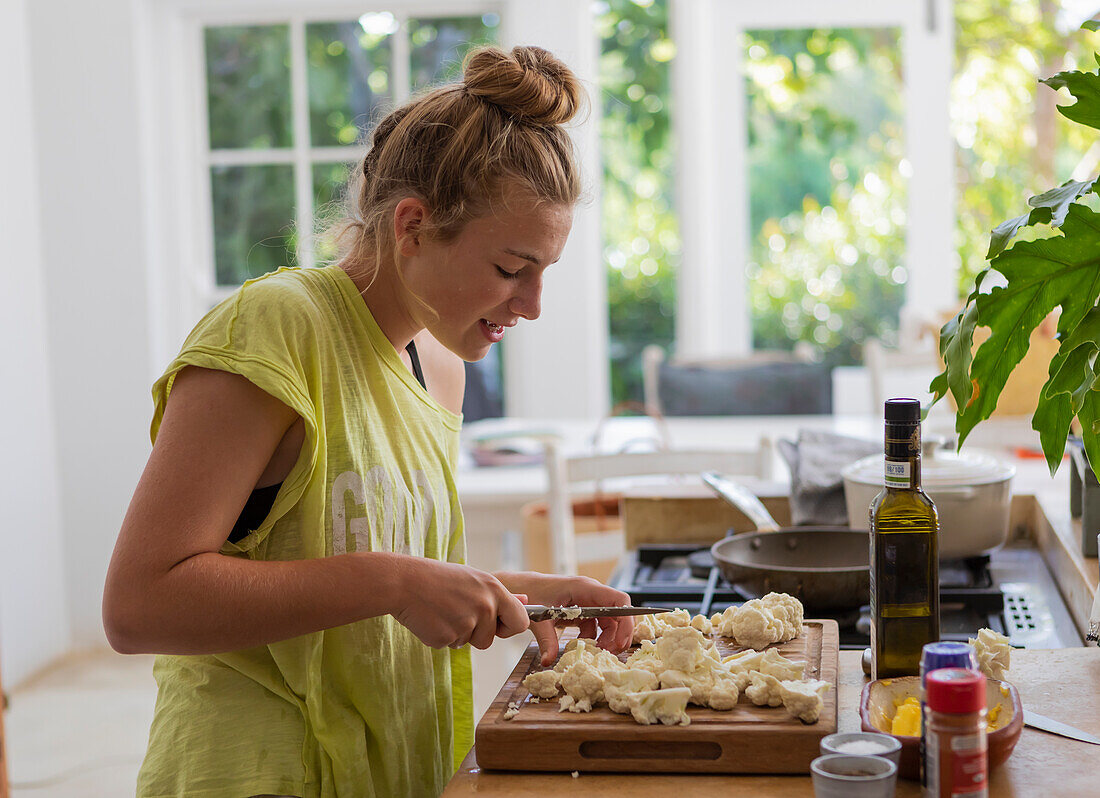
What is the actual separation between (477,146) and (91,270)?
353 centimetres

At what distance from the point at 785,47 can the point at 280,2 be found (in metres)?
2.10

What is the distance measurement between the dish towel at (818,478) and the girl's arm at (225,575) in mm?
904

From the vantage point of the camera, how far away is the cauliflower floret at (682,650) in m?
1.04

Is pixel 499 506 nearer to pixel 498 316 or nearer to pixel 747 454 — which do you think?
pixel 747 454

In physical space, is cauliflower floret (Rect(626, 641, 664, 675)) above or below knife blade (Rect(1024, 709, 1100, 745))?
above

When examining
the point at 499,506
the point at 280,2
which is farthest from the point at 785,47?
the point at 499,506

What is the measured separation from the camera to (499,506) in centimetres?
283

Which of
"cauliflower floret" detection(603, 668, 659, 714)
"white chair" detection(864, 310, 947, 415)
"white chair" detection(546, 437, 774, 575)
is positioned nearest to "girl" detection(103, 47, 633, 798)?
"cauliflower floret" detection(603, 668, 659, 714)

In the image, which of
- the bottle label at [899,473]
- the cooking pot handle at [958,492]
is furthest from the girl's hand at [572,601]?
the cooking pot handle at [958,492]

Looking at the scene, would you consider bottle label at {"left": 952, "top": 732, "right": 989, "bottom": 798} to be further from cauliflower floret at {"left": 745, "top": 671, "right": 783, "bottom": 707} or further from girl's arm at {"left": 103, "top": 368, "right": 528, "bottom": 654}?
girl's arm at {"left": 103, "top": 368, "right": 528, "bottom": 654}

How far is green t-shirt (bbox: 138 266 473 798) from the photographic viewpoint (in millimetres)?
1153

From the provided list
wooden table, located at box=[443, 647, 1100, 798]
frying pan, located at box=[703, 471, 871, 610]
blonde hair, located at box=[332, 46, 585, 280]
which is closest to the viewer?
wooden table, located at box=[443, 647, 1100, 798]

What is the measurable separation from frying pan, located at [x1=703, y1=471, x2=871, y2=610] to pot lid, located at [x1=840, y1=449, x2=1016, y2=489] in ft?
0.38

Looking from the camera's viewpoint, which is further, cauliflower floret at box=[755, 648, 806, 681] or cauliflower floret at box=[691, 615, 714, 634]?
cauliflower floret at box=[691, 615, 714, 634]
